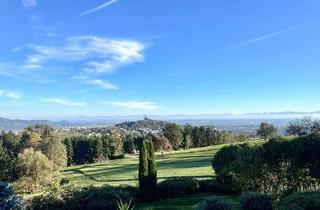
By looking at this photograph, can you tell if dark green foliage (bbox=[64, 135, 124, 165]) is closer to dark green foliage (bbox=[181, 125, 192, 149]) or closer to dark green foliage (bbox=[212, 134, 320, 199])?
dark green foliage (bbox=[181, 125, 192, 149])

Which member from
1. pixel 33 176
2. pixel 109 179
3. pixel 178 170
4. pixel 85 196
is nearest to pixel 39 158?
pixel 33 176

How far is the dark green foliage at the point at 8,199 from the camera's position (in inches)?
635

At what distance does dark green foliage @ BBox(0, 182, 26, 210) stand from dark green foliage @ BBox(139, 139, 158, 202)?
1424 centimetres

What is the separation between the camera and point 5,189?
16469 millimetres

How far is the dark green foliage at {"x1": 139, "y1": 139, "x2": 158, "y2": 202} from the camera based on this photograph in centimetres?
3006

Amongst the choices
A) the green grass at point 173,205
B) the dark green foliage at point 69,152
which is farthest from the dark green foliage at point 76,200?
the dark green foliage at point 69,152

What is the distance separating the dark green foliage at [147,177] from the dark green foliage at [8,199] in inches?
560

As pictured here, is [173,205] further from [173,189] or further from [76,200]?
[76,200]

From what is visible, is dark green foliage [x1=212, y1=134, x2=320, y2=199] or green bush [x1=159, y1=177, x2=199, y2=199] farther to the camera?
green bush [x1=159, y1=177, x2=199, y2=199]

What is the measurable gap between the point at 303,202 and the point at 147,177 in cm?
1799

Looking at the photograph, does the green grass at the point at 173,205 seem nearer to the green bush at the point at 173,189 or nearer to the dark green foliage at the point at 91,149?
the green bush at the point at 173,189

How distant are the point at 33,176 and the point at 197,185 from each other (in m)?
30.4

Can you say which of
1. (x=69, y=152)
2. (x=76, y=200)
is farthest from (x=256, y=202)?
(x=69, y=152)

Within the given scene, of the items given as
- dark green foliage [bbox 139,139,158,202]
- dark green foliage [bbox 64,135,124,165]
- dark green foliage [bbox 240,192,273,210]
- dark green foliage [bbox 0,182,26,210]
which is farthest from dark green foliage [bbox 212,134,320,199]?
dark green foliage [bbox 64,135,124,165]
